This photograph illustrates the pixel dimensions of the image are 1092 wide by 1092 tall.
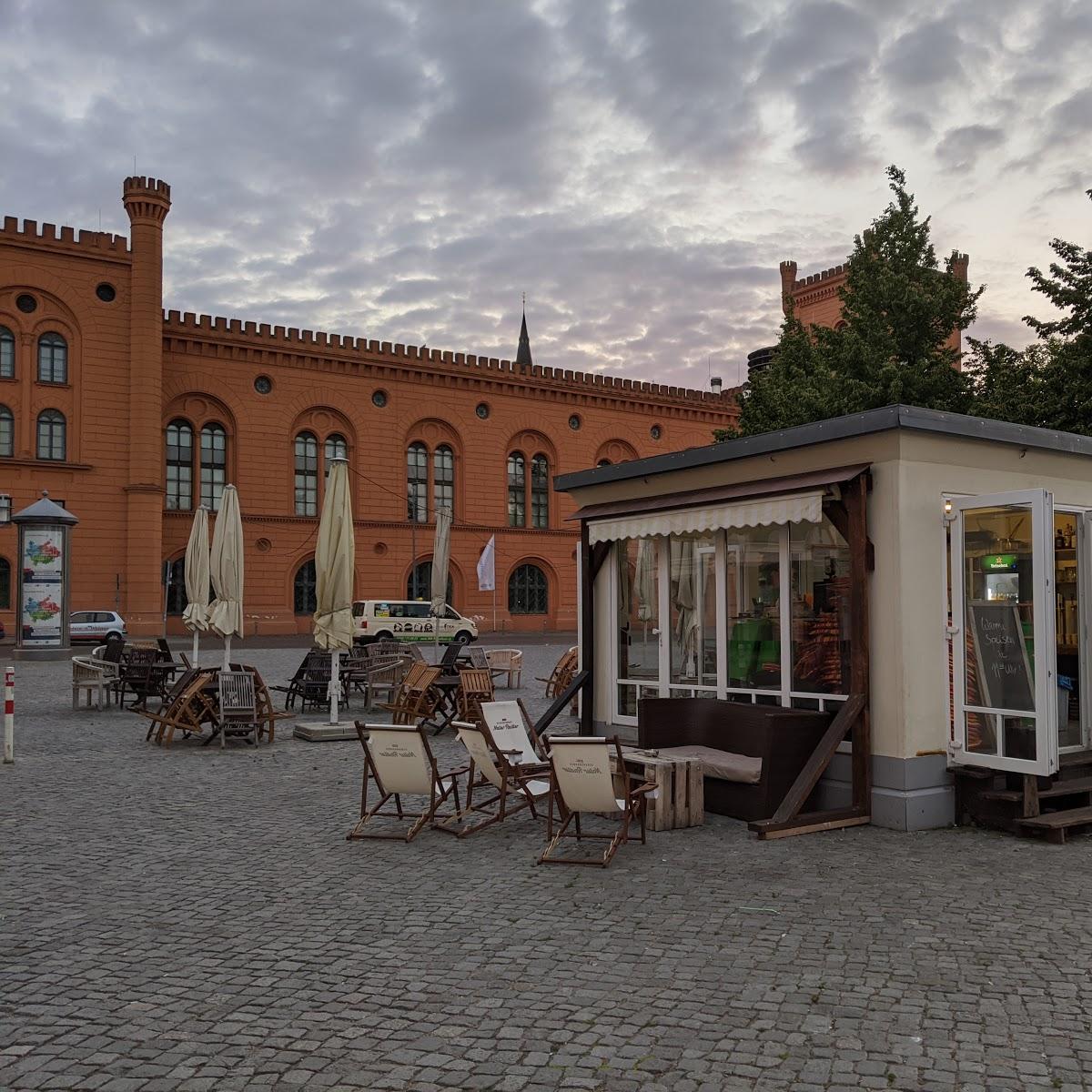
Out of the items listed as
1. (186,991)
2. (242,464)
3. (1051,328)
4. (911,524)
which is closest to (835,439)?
(911,524)

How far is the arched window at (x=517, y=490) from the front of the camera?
5034 cm

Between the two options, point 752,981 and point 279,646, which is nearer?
point 752,981

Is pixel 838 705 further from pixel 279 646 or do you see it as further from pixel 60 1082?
pixel 279 646

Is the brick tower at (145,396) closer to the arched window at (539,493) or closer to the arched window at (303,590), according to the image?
the arched window at (303,590)

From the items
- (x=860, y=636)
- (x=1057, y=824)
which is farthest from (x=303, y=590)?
(x=1057, y=824)

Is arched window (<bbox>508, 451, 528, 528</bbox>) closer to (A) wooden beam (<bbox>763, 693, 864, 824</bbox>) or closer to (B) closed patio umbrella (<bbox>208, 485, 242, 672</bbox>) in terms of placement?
(B) closed patio umbrella (<bbox>208, 485, 242, 672</bbox>)

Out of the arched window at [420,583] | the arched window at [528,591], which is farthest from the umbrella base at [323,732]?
the arched window at [528,591]

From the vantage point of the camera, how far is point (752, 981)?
191 inches

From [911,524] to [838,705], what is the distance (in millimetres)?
1573

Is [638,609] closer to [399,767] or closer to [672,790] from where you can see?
[672,790]

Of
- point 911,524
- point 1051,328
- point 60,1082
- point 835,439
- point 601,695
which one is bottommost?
point 60,1082

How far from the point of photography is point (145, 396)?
39.7 meters

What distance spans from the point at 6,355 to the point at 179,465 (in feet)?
23.4

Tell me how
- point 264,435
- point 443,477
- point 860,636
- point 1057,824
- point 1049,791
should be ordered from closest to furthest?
point 1057,824, point 1049,791, point 860,636, point 264,435, point 443,477
